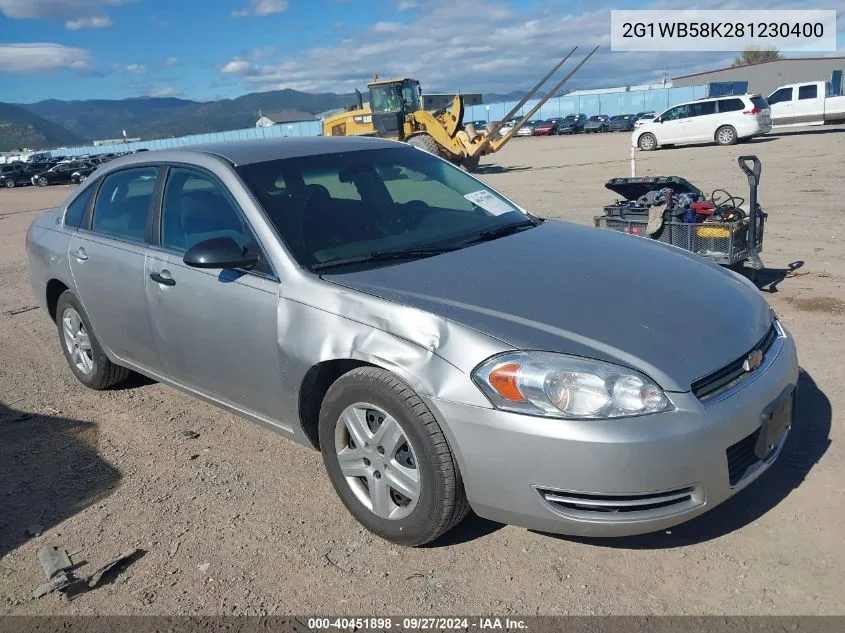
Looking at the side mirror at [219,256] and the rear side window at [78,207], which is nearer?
the side mirror at [219,256]

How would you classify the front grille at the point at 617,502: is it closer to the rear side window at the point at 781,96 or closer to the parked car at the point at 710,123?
the parked car at the point at 710,123

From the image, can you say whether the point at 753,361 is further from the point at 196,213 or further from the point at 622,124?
the point at 622,124

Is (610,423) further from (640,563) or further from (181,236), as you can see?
(181,236)

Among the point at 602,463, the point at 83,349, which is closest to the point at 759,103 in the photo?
the point at 83,349

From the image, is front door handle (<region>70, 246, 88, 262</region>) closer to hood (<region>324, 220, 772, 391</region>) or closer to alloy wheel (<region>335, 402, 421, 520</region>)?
hood (<region>324, 220, 772, 391</region>)

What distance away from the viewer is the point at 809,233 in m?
8.37

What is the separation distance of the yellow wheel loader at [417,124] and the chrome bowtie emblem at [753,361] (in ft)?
58.7

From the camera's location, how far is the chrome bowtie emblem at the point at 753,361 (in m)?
2.71

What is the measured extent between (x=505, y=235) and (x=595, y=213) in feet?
25.0

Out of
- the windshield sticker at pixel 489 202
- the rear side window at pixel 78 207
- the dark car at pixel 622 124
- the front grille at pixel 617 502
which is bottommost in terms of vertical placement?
the front grille at pixel 617 502

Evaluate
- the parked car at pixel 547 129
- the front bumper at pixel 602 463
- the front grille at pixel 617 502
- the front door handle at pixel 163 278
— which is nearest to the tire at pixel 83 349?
the front door handle at pixel 163 278

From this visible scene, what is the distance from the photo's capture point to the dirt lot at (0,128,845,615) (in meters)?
2.59

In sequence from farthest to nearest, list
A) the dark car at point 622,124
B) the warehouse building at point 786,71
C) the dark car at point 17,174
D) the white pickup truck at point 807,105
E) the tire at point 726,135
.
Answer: the warehouse building at point 786,71, the dark car at point 622,124, the dark car at point 17,174, the white pickup truck at point 807,105, the tire at point 726,135

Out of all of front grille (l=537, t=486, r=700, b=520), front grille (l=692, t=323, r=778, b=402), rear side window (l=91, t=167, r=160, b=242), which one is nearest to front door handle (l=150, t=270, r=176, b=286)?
rear side window (l=91, t=167, r=160, b=242)
